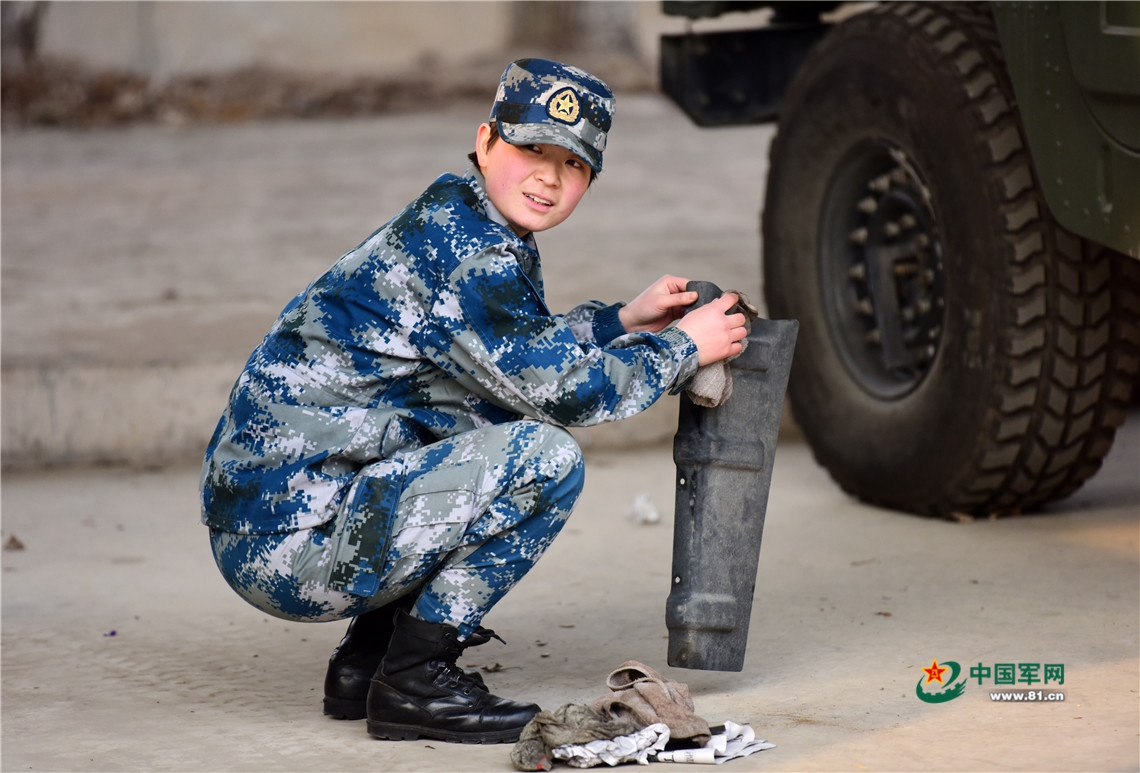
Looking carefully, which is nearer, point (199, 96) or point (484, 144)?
point (484, 144)

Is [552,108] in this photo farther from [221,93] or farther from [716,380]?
[221,93]

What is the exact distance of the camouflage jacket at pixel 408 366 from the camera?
2600 mm

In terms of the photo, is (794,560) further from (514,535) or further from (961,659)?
(514,535)

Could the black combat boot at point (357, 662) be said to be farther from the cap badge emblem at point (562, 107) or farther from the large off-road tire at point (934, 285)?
the large off-road tire at point (934, 285)

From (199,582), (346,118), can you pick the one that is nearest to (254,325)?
(199,582)

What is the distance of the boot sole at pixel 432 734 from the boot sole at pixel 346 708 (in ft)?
0.47

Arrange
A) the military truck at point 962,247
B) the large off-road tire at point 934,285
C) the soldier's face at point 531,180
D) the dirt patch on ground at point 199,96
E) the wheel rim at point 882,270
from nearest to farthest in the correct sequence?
the soldier's face at point 531,180
the military truck at point 962,247
the large off-road tire at point 934,285
the wheel rim at point 882,270
the dirt patch on ground at point 199,96

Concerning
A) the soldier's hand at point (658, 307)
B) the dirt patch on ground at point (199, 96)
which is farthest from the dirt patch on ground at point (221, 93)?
the soldier's hand at point (658, 307)

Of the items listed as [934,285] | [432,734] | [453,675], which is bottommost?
[432,734]

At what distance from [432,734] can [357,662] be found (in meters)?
0.27

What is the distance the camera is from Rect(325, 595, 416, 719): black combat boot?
2.87 m

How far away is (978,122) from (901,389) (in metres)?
0.78

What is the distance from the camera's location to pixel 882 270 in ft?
14.0

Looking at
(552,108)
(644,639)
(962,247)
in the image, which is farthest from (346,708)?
(962,247)
